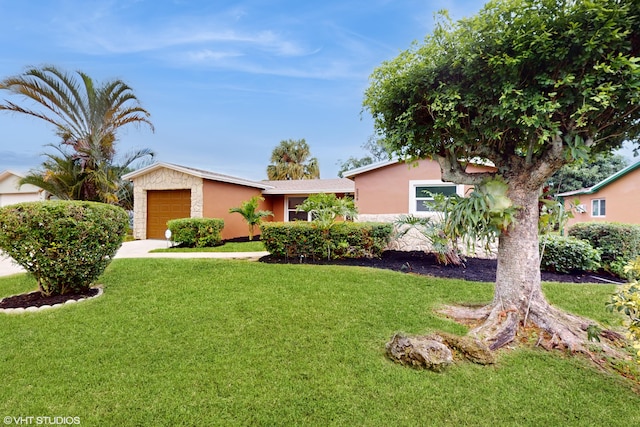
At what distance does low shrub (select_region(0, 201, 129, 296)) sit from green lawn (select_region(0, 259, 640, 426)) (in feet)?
2.19

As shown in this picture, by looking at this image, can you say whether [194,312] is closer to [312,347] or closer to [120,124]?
[312,347]

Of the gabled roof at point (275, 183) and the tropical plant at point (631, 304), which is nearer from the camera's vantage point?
the tropical plant at point (631, 304)

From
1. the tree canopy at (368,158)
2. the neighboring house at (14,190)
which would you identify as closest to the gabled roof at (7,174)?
the neighboring house at (14,190)

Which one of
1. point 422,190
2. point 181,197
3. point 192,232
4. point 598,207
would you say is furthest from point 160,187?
point 598,207

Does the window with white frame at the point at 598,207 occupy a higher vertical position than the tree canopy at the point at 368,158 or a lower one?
lower

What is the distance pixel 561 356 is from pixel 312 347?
2.90 metres

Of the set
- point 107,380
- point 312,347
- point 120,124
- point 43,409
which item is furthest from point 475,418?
point 120,124

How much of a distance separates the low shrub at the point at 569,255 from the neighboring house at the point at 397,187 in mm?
4656

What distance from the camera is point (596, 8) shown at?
2.82 meters

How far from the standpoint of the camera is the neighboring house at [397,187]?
38.7 ft

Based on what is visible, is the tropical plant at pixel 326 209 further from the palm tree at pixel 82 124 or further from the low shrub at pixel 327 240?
the palm tree at pixel 82 124

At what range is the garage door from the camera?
13.9 metres

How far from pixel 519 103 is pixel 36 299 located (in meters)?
7.78

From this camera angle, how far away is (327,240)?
7.84 meters
